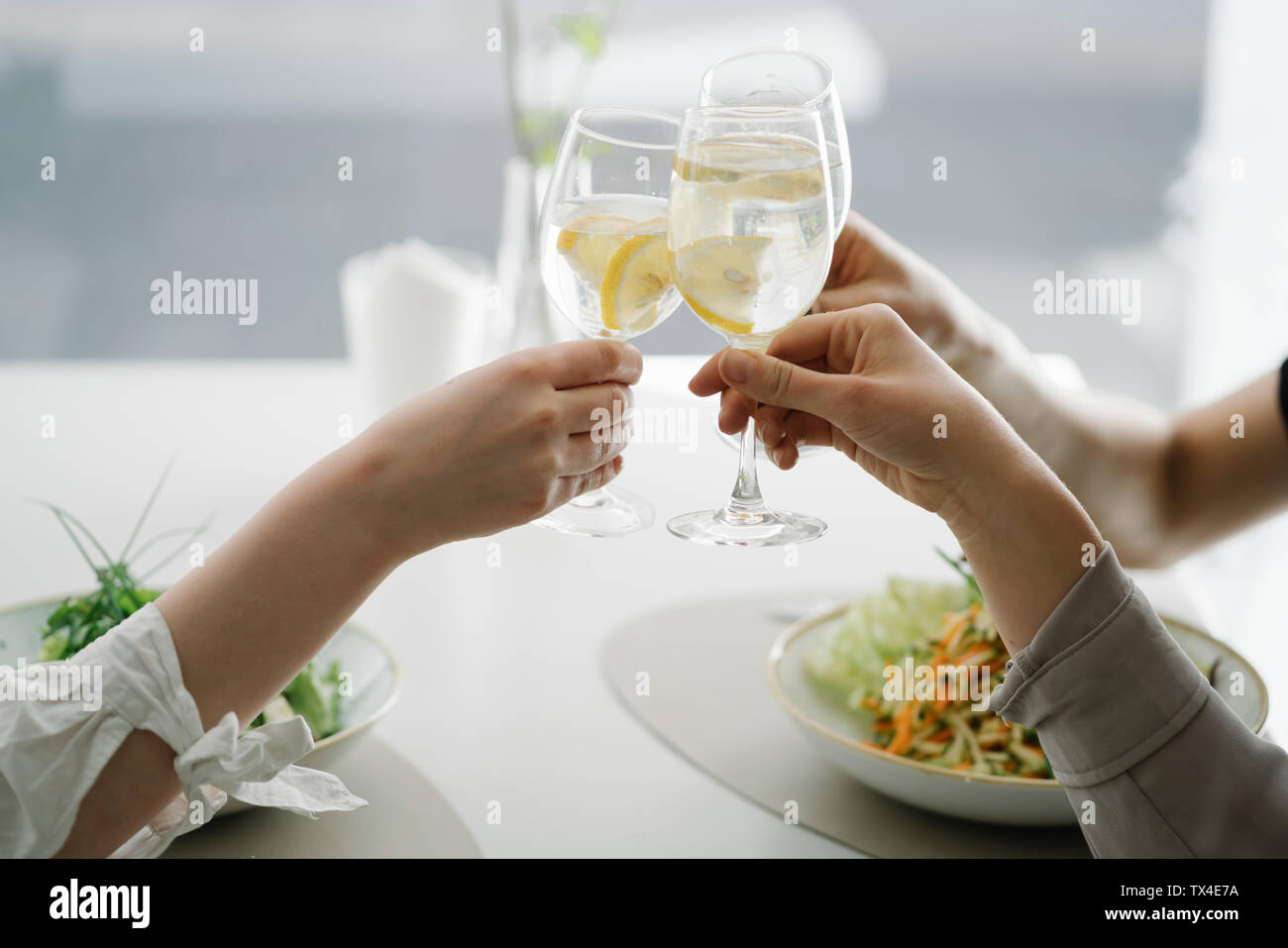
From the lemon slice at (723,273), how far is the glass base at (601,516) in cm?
23

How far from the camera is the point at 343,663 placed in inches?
47.8

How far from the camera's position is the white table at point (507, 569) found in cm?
107

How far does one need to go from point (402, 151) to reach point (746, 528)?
486cm

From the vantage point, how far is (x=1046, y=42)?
263 inches

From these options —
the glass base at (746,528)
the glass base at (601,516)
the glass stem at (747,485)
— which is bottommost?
the glass base at (601,516)

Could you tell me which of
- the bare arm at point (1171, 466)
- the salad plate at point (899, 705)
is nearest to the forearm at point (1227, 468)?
the bare arm at point (1171, 466)

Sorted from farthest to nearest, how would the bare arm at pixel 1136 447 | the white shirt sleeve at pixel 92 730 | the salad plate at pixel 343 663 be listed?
1. the bare arm at pixel 1136 447
2. the salad plate at pixel 343 663
3. the white shirt sleeve at pixel 92 730

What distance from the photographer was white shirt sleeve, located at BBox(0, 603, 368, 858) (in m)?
0.76

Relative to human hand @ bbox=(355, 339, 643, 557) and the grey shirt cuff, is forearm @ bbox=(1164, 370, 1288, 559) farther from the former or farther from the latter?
human hand @ bbox=(355, 339, 643, 557)

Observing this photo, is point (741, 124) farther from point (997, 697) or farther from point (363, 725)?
point (363, 725)

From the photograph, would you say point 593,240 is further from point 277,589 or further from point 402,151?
point 402,151

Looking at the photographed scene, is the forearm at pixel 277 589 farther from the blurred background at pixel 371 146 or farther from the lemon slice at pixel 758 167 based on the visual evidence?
the blurred background at pixel 371 146

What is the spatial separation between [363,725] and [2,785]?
1.02 feet
